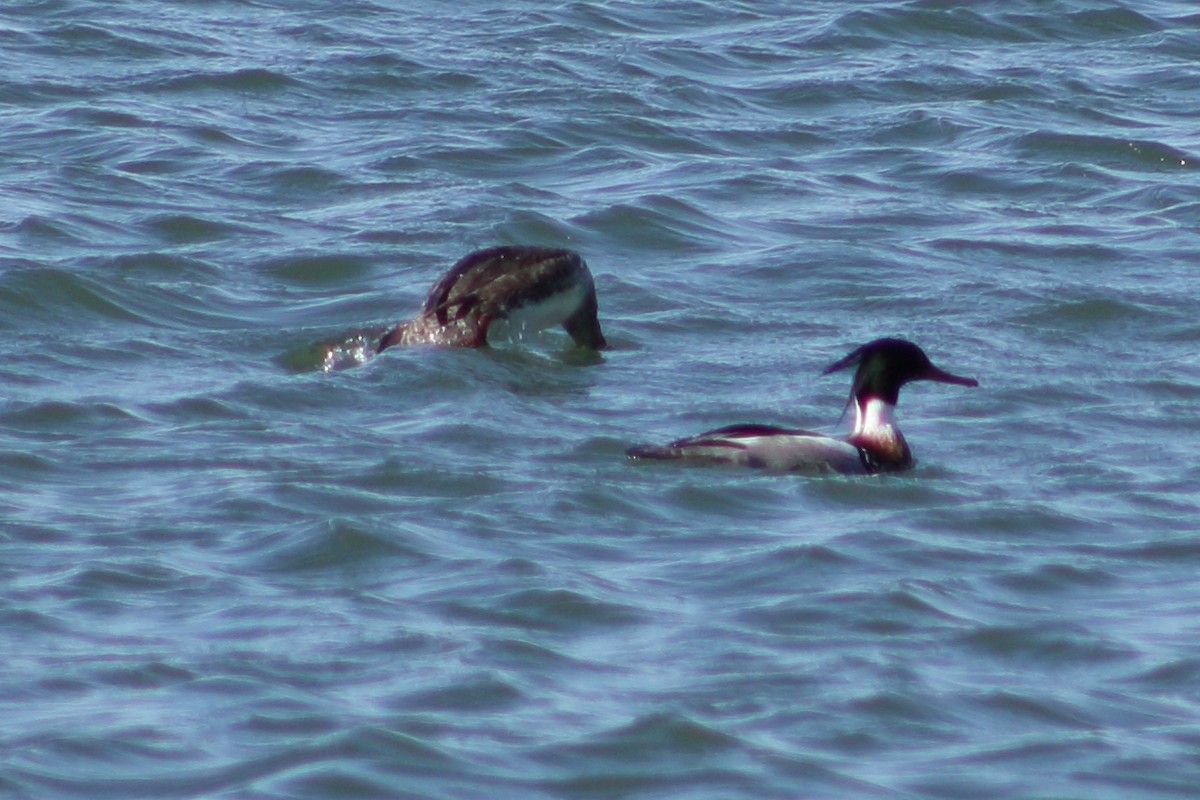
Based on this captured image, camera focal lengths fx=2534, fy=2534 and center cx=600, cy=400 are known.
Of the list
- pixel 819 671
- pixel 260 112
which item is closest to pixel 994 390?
pixel 819 671

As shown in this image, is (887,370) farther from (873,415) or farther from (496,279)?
(496,279)

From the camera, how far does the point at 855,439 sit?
406 inches

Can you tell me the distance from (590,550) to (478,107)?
343 inches

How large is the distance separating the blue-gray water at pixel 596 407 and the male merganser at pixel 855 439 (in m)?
0.11

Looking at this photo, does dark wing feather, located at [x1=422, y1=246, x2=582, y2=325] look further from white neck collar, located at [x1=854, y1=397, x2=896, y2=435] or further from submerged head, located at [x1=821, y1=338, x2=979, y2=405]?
white neck collar, located at [x1=854, y1=397, x2=896, y2=435]

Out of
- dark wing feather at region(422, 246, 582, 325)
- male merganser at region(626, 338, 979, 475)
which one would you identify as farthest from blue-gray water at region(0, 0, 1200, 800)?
dark wing feather at region(422, 246, 582, 325)

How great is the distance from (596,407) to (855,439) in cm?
127

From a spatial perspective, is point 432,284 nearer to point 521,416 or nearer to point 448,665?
point 521,416

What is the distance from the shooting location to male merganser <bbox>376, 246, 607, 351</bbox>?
1202 cm

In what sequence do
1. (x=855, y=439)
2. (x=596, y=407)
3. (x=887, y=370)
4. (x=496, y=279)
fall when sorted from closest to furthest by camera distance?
(x=855, y=439)
(x=887, y=370)
(x=596, y=407)
(x=496, y=279)

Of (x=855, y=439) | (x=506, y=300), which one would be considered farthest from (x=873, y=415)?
(x=506, y=300)

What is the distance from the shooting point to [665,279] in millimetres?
13664

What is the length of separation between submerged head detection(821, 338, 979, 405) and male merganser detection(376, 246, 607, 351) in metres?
1.90

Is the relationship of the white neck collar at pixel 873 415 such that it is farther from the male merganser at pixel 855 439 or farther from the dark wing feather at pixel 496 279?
the dark wing feather at pixel 496 279
